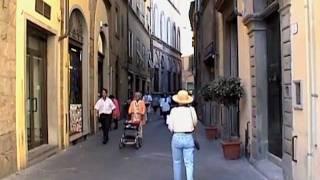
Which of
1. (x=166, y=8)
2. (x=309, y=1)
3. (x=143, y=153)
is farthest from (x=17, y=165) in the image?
(x=166, y=8)

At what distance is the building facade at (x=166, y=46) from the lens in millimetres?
55812

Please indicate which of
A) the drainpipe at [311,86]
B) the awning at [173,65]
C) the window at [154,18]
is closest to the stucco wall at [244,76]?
the drainpipe at [311,86]

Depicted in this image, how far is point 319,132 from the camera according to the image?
796cm

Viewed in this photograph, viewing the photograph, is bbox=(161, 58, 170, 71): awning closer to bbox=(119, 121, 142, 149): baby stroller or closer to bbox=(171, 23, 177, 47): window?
bbox=(171, 23, 177, 47): window

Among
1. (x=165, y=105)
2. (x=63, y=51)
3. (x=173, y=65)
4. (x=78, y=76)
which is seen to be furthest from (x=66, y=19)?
(x=173, y=65)

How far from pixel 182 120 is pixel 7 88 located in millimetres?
3811

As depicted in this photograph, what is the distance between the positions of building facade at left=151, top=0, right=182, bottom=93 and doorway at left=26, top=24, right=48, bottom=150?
3782 cm

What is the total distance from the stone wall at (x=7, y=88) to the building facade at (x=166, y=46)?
41531 mm

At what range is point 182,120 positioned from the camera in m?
9.59

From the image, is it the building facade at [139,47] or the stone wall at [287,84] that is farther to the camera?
the building facade at [139,47]

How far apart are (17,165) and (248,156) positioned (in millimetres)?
5431

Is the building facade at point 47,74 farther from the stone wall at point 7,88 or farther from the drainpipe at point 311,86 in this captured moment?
the drainpipe at point 311,86

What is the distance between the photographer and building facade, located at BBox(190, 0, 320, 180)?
823 cm

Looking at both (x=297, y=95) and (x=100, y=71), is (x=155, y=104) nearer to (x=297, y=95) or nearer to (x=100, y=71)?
(x=100, y=71)
